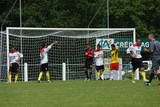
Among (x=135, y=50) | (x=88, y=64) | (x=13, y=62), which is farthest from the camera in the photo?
(x=88, y=64)

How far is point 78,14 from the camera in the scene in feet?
178

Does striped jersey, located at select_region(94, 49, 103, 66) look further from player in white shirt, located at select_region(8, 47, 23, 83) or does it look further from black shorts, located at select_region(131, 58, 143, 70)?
black shorts, located at select_region(131, 58, 143, 70)

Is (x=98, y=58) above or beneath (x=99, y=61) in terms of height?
above

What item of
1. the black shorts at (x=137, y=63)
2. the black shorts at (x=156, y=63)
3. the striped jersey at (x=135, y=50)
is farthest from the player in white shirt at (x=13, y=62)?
the black shorts at (x=156, y=63)

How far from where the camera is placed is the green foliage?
50.0 meters

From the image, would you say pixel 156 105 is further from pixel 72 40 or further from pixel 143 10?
pixel 143 10

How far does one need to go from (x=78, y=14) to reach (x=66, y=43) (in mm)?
17714

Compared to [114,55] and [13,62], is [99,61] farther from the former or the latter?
[13,62]

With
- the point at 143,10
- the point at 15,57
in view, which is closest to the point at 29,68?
the point at 15,57

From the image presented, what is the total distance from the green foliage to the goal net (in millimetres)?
9261

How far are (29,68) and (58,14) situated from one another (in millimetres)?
17920

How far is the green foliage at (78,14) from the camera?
4997 cm

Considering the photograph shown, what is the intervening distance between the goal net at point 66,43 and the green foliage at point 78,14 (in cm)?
926

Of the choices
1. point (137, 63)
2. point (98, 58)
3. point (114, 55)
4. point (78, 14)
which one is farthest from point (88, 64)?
point (78, 14)
